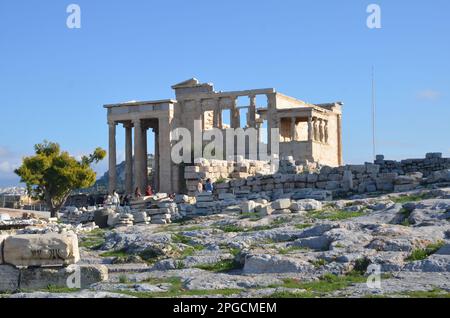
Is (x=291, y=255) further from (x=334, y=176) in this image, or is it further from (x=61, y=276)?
(x=334, y=176)

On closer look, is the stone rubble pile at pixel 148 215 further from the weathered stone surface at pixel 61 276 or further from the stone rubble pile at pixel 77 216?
the weathered stone surface at pixel 61 276

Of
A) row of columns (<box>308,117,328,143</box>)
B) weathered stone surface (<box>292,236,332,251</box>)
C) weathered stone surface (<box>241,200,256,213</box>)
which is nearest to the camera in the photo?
weathered stone surface (<box>292,236,332,251</box>)

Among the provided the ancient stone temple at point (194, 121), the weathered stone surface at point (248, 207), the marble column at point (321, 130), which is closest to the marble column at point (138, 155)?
the ancient stone temple at point (194, 121)

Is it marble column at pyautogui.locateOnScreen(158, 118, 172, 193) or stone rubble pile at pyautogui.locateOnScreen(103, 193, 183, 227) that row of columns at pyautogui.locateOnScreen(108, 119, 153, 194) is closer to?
marble column at pyautogui.locateOnScreen(158, 118, 172, 193)

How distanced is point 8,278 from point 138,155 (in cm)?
4195

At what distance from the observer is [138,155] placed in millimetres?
56469

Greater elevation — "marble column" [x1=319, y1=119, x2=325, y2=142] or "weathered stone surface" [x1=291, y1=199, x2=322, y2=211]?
"marble column" [x1=319, y1=119, x2=325, y2=142]

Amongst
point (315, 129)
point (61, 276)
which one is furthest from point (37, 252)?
point (315, 129)

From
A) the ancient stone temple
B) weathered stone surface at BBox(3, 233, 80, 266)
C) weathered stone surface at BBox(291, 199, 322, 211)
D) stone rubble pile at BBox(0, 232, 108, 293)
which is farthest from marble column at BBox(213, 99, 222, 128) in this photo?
weathered stone surface at BBox(3, 233, 80, 266)

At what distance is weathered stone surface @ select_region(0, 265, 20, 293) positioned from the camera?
47.5ft

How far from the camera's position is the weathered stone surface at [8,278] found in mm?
14469

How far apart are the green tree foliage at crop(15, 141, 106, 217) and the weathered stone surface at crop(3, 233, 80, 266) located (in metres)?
36.6

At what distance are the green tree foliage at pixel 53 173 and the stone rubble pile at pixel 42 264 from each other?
36.6 metres

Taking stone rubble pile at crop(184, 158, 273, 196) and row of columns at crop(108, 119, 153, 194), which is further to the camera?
row of columns at crop(108, 119, 153, 194)
